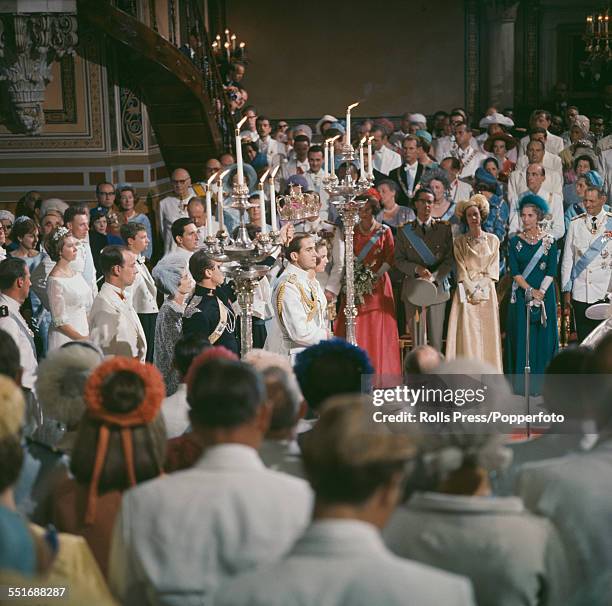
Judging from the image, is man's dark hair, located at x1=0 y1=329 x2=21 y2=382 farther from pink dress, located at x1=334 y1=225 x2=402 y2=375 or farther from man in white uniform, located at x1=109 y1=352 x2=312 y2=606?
pink dress, located at x1=334 y1=225 x2=402 y2=375

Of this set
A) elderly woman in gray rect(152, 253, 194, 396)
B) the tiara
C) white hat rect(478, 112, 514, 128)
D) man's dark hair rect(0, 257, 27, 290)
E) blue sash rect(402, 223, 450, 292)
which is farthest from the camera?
white hat rect(478, 112, 514, 128)

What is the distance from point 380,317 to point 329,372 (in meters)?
4.08

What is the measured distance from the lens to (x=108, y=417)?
2.85 meters

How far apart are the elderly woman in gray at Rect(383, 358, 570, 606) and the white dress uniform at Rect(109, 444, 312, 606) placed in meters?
0.24

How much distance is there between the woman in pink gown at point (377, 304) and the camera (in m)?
7.31

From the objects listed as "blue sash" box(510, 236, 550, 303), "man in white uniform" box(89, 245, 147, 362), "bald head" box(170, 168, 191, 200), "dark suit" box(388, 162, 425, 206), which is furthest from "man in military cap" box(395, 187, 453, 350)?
"bald head" box(170, 168, 191, 200)

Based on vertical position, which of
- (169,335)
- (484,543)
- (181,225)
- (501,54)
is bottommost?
(484,543)

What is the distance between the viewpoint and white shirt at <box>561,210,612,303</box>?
747cm

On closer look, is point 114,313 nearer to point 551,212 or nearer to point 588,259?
point 588,259

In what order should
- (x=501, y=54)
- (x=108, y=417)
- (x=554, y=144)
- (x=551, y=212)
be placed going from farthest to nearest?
(x=501, y=54) → (x=554, y=144) → (x=551, y=212) → (x=108, y=417)

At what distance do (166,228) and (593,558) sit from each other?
282 inches

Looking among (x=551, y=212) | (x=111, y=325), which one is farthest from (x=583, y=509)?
(x=551, y=212)

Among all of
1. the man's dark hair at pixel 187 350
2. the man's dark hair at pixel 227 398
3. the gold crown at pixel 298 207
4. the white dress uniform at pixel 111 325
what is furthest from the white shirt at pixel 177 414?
the gold crown at pixel 298 207

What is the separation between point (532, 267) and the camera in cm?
720
